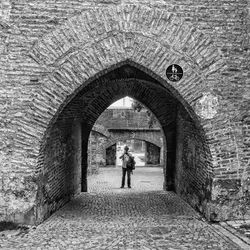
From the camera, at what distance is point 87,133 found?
12148 millimetres

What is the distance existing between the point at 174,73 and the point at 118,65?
3.20 ft

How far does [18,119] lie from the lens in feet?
20.7

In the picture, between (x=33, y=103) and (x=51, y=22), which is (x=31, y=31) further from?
(x=33, y=103)

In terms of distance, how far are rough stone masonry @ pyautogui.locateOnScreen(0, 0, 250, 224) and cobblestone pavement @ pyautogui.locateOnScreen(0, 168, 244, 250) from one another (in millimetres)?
544

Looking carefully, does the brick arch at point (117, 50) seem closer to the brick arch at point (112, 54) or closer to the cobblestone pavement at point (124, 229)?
the brick arch at point (112, 54)

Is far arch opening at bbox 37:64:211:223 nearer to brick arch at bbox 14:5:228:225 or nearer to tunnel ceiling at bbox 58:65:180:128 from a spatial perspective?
tunnel ceiling at bbox 58:65:180:128

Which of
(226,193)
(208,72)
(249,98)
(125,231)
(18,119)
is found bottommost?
(125,231)

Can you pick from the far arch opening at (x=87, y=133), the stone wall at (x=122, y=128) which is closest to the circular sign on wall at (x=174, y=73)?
the far arch opening at (x=87, y=133)

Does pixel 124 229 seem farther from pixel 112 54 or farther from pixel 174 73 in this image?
pixel 112 54

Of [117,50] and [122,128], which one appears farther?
[122,128]

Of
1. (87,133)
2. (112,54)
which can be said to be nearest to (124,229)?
(112,54)

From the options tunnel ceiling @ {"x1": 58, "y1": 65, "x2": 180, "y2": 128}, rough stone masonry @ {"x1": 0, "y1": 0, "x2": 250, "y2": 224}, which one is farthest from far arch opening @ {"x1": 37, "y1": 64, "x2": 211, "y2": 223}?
rough stone masonry @ {"x1": 0, "y1": 0, "x2": 250, "y2": 224}

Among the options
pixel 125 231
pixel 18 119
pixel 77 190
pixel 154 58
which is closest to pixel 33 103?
pixel 18 119

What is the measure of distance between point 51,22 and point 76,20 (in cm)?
42
